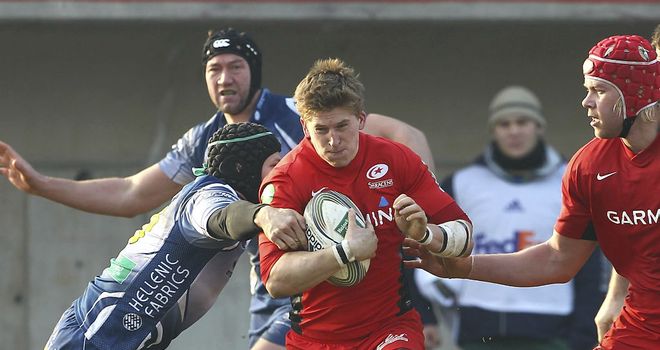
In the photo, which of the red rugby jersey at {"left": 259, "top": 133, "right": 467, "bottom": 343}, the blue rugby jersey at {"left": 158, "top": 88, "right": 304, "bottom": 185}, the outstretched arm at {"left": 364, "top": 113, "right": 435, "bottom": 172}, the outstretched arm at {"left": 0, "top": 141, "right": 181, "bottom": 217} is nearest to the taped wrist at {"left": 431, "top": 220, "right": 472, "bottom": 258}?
the red rugby jersey at {"left": 259, "top": 133, "right": 467, "bottom": 343}

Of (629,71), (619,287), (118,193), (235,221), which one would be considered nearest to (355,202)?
(235,221)

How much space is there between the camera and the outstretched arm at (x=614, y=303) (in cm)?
644

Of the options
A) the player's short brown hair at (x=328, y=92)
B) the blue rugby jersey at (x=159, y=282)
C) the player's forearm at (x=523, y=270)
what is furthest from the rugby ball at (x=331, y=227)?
the player's forearm at (x=523, y=270)

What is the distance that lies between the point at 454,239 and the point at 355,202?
0.45 meters

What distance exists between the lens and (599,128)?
588cm

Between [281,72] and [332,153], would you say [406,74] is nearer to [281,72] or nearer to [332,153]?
[281,72]

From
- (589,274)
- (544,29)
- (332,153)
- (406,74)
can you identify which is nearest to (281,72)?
(406,74)

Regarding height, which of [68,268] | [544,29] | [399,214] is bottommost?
[68,268]

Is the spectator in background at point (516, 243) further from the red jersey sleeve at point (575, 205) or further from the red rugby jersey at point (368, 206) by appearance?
the red rugby jersey at point (368, 206)

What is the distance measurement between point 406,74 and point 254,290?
3.97 meters

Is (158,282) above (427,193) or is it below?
below

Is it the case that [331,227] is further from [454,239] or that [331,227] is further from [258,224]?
[454,239]

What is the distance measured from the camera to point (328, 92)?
227 inches

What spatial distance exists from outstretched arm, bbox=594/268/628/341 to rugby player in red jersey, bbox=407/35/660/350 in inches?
10.4
